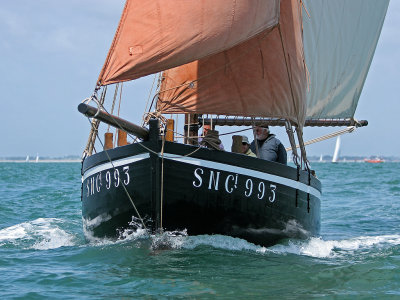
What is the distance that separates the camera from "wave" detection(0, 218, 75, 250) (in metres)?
10.8

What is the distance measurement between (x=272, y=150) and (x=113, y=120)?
3316 millimetres

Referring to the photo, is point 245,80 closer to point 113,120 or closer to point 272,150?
point 272,150

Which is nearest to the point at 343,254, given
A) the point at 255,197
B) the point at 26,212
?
the point at 255,197

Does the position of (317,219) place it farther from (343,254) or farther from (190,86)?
(190,86)

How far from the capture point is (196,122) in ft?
35.0

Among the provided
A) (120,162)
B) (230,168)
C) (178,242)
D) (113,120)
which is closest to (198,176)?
(230,168)

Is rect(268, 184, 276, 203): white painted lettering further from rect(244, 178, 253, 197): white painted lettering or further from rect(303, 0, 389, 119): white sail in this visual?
rect(303, 0, 389, 119): white sail

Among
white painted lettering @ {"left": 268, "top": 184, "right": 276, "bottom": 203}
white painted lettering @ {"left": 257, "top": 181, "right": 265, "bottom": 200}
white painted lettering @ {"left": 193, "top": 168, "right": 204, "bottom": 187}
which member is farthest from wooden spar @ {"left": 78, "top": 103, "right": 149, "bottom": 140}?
white painted lettering @ {"left": 268, "top": 184, "right": 276, "bottom": 203}

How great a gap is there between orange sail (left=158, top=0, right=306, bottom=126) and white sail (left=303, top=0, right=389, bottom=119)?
568cm

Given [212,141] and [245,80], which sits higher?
[245,80]

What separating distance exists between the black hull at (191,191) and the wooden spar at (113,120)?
167 mm

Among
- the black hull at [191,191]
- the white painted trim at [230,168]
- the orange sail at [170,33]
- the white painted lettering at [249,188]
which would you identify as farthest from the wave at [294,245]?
the orange sail at [170,33]

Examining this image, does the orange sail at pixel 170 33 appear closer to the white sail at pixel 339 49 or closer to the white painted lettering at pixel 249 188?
the white painted lettering at pixel 249 188

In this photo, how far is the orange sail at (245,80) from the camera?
967cm
